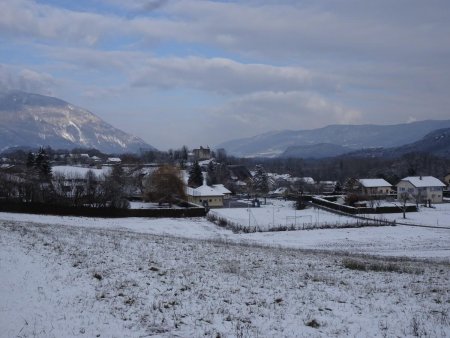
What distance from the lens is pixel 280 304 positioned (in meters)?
11.9

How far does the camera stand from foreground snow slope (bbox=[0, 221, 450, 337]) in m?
9.95

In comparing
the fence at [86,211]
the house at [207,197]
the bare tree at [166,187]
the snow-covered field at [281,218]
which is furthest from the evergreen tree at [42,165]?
the snow-covered field at [281,218]

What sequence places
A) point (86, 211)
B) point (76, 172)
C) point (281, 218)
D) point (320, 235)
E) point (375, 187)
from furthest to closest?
1. point (375, 187)
2. point (76, 172)
3. point (281, 218)
4. point (86, 211)
5. point (320, 235)

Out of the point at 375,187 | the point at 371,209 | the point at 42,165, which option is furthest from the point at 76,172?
the point at 375,187

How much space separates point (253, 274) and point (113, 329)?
23.8 ft

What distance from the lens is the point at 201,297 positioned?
40.2 ft

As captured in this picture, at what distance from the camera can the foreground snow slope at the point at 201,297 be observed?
995 cm

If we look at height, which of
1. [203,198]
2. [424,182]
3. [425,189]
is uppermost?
[424,182]

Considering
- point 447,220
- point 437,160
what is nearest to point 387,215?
point 447,220

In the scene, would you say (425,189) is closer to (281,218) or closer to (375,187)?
(375,187)

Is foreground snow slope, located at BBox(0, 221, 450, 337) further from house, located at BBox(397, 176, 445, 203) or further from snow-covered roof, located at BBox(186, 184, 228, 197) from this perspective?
house, located at BBox(397, 176, 445, 203)

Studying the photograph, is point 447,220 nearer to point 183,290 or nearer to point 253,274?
point 253,274

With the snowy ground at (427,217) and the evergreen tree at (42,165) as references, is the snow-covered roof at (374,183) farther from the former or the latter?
the evergreen tree at (42,165)

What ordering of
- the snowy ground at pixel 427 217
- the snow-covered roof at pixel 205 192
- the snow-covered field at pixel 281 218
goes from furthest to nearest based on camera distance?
the snow-covered roof at pixel 205 192 → the snowy ground at pixel 427 217 → the snow-covered field at pixel 281 218
